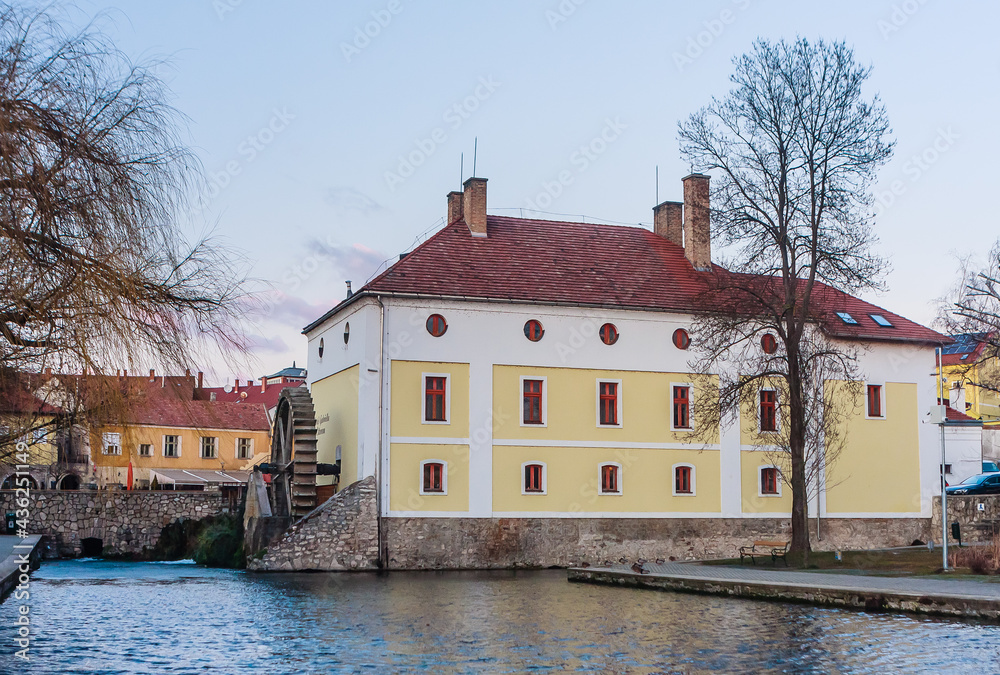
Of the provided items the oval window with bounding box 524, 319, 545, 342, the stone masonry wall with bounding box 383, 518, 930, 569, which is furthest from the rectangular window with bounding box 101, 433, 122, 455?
the oval window with bounding box 524, 319, 545, 342

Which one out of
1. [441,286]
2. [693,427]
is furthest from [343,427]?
[693,427]

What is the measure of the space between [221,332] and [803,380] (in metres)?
22.9

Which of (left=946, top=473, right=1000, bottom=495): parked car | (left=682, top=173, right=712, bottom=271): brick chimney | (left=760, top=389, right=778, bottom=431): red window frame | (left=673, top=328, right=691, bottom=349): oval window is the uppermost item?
(left=682, top=173, right=712, bottom=271): brick chimney

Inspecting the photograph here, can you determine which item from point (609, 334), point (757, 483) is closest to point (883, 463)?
point (757, 483)

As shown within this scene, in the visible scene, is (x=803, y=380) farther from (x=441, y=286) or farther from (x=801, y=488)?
(x=441, y=286)

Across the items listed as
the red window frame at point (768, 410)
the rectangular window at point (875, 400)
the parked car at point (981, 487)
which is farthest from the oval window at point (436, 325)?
the parked car at point (981, 487)

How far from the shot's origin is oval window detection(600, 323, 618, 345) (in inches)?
1388

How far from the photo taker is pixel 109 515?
41.8 metres

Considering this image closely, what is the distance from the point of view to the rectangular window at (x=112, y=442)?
9.60m

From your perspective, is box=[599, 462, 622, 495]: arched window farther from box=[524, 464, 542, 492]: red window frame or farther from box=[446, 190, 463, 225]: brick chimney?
box=[446, 190, 463, 225]: brick chimney

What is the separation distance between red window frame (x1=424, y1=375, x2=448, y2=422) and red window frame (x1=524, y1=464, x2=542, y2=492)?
304 centimetres

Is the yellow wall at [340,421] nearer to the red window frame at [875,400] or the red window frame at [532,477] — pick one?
the red window frame at [532,477]

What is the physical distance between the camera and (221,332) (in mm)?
9703

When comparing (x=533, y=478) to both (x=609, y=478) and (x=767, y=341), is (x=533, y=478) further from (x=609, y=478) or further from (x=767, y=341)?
(x=767, y=341)
